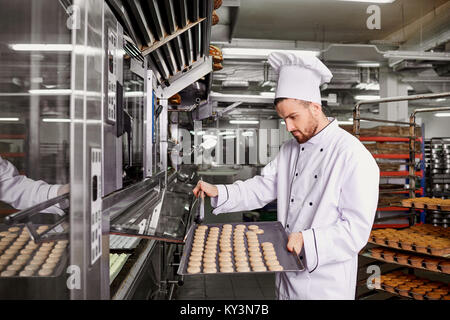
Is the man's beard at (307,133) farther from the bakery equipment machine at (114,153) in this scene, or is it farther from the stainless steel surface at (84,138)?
the stainless steel surface at (84,138)

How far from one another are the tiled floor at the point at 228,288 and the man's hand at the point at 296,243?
2404mm

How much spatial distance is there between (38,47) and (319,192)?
4.30 ft

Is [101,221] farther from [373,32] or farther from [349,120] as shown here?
[349,120]

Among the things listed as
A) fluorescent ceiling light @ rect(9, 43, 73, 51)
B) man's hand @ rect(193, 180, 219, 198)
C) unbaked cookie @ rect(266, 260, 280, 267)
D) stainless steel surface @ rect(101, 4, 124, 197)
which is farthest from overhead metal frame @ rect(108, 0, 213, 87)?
unbaked cookie @ rect(266, 260, 280, 267)

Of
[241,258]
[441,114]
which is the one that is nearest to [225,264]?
[241,258]

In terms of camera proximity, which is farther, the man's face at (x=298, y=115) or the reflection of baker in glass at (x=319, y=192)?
the man's face at (x=298, y=115)

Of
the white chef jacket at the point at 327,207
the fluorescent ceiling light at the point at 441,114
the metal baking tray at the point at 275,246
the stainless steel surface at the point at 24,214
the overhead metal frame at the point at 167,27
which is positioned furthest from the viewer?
the fluorescent ceiling light at the point at 441,114

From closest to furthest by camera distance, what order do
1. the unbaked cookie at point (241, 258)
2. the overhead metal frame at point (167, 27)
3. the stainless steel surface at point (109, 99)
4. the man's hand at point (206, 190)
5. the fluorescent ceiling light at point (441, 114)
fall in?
the stainless steel surface at point (109, 99) → the unbaked cookie at point (241, 258) → the overhead metal frame at point (167, 27) → the man's hand at point (206, 190) → the fluorescent ceiling light at point (441, 114)

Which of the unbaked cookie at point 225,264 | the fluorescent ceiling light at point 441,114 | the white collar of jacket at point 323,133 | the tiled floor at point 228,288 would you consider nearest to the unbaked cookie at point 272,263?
the unbaked cookie at point 225,264

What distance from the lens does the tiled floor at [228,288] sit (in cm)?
362

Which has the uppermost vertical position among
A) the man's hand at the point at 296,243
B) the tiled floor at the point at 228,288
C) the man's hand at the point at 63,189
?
the man's hand at the point at 63,189

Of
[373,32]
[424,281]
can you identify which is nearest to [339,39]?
[373,32]

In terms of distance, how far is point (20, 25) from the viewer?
37.7 inches

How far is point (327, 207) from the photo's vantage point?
62.3 inches
